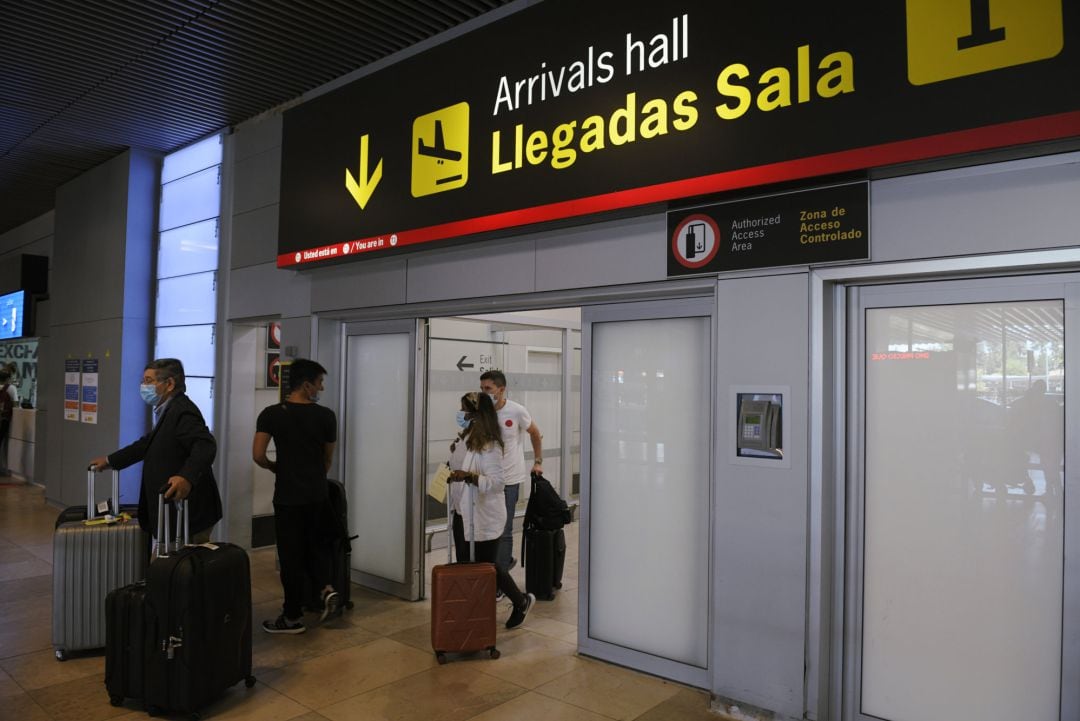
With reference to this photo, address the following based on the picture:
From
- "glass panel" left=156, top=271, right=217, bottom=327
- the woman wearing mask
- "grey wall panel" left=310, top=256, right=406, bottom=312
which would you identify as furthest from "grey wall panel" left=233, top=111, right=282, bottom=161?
the woman wearing mask

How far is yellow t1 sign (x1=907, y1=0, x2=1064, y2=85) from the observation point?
2.62 metres

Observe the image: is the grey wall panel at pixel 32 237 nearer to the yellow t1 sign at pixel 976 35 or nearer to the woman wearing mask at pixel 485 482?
the woman wearing mask at pixel 485 482

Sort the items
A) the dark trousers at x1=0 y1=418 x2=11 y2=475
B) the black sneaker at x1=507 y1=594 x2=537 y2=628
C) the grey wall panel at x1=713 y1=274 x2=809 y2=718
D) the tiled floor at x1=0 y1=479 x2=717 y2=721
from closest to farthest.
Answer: the grey wall panel at x1=713 y1=274 x2=809 y2=718
the tiled floor at x1=0 y1=479 x2=717 y2=721
the black sneaker at x1=507 y1=594 x2=537 y2=628
the dark trousers at x1=0 y1=418 x2=11 y2=475

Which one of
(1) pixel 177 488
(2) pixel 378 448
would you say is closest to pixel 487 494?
(2) pixel 378 448

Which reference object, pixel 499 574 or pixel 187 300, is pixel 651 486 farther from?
pixel 187 300

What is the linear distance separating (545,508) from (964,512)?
107 inches

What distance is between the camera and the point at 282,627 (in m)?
4.50

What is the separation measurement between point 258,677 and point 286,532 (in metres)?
0.88

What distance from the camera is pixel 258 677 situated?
3791 millimetres

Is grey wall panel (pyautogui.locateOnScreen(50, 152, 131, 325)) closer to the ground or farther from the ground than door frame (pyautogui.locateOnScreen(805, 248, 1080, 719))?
farther from the ground

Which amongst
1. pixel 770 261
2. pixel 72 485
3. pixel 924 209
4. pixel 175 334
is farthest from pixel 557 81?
pixel 72 485

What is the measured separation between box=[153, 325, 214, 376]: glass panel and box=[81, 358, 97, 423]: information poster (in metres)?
0.95

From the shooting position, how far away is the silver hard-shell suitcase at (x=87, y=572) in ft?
13.0

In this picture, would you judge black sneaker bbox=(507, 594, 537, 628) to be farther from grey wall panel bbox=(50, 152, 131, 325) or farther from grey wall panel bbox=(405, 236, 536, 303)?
grey wall panel bbox=(50, 152, 131, 325)
